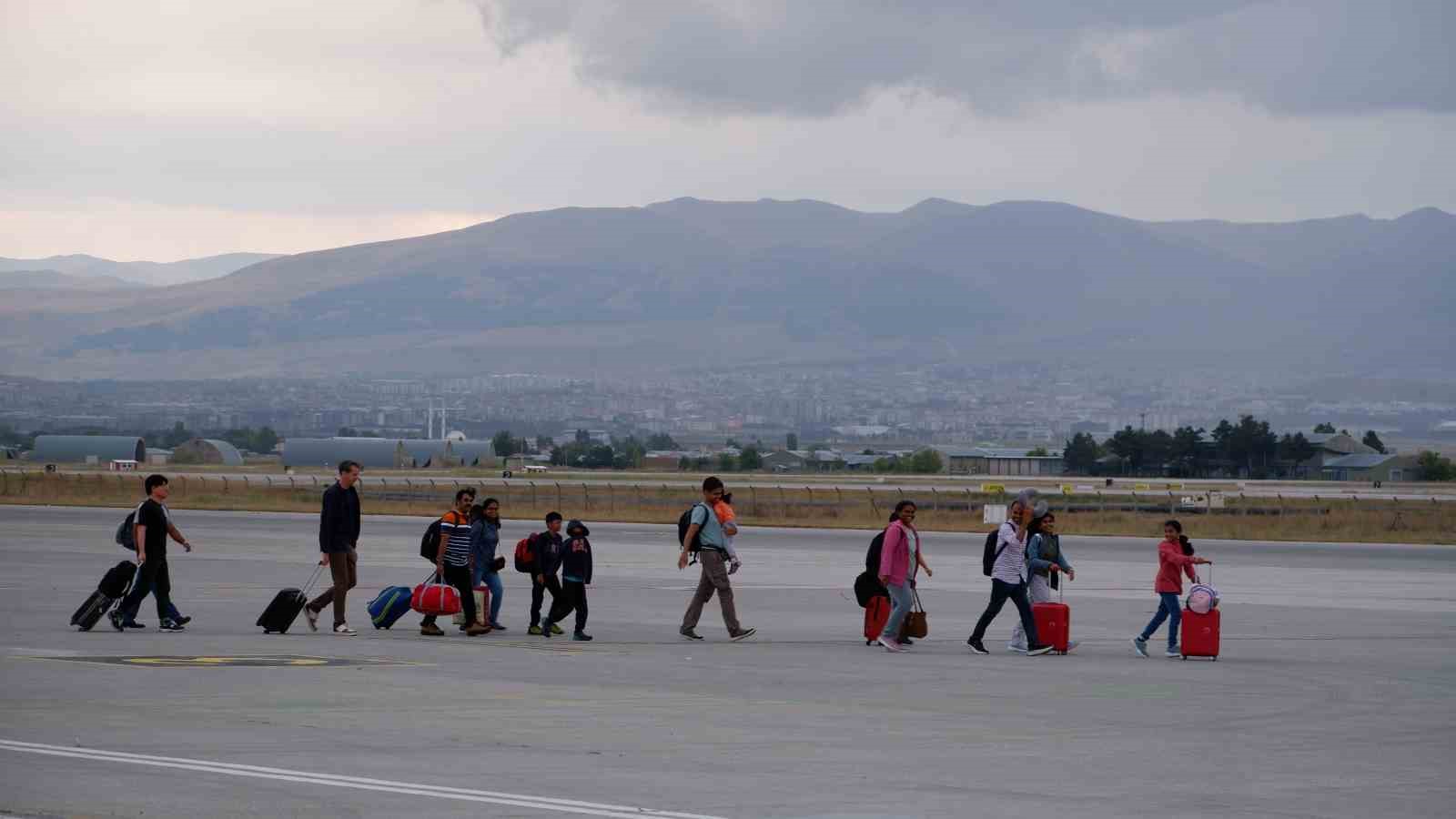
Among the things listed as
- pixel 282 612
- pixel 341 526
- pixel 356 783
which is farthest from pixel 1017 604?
pixel 356 783

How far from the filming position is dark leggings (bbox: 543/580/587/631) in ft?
68.2

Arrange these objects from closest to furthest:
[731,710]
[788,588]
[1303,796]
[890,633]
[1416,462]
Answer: [1303,796], [731,710], [890,633], [788,588], [1416,462]

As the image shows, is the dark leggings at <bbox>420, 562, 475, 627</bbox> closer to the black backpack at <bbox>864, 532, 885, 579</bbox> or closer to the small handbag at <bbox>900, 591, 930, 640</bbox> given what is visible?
the black backpack at <bbox>864, 532, 885, 579</bbox>

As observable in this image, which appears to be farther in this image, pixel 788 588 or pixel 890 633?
pixel 788 588

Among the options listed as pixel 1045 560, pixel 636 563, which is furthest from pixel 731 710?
pixel 636 563

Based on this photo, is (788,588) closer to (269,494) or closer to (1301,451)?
(269,494)

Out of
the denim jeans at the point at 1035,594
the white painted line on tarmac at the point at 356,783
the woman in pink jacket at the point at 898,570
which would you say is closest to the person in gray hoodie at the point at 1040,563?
the denim jeans at the point at 1035,594

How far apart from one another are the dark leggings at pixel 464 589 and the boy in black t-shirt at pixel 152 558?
2.94 metres

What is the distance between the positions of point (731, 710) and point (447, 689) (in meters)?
2.57

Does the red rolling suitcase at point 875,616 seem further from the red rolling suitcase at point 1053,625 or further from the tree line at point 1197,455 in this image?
the tree line at point 1197,455

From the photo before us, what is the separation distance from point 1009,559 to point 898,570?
1246 mm

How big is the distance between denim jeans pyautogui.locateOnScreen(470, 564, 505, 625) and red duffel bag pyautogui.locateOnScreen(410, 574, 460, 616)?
75cm

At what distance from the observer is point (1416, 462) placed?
13250cm

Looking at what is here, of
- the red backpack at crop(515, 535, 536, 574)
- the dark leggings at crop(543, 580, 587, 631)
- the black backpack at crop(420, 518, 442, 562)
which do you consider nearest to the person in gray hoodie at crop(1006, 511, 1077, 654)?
the dark leggings at crop(543, 580, 587, 631)
